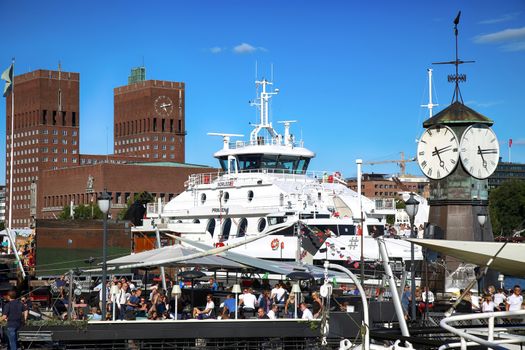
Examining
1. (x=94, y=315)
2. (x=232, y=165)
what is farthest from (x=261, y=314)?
(x=232, y=165)

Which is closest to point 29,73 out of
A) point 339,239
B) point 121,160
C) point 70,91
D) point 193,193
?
point 70,91

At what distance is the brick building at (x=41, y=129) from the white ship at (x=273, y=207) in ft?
430

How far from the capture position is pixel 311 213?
43469 mm

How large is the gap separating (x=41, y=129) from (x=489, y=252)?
175 m

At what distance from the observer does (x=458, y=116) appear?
30938 mm

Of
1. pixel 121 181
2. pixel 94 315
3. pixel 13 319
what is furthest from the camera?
pixel 121 181

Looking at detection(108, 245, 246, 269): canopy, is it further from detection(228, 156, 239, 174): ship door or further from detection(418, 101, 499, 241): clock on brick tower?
detection(228, 156, 239, 174): ship door

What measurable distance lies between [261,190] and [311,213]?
3.86 meters

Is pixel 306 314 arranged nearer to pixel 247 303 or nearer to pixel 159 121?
pixel 247 303

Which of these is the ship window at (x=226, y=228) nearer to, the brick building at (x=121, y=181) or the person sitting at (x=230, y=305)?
the person sitting at (x=230, y=305)

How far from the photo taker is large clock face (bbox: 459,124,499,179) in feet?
101

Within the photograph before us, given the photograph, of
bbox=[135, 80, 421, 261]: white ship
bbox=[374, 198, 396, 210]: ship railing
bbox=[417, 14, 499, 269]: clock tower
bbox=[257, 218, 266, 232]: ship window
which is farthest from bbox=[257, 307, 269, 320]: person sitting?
bbox=[374, 198, 396, 210]: ship railing

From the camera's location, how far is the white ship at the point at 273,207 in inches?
1577

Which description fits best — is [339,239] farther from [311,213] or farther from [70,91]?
[70,91]
